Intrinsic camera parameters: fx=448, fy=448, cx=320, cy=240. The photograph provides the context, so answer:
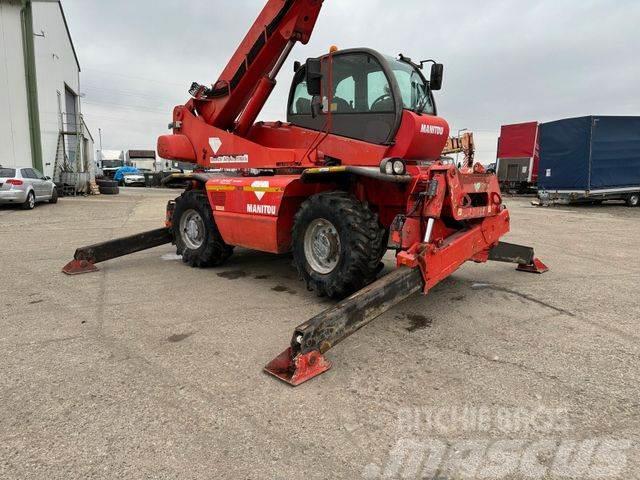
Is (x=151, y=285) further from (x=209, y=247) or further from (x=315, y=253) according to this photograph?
(x=315, y=253)

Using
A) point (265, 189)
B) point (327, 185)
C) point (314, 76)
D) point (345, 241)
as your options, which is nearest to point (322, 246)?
point (345, 241)

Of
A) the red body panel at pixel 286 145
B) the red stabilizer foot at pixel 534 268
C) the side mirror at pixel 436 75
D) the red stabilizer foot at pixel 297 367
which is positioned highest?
the side mirror at pixel 436 75

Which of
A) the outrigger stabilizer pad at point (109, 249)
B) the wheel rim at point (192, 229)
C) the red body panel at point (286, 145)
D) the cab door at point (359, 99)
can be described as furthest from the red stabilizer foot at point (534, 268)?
the outrigger stabilizer pad at point (109, 249)

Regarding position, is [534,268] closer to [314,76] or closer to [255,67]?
[314,76]

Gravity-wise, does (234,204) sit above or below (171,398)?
above

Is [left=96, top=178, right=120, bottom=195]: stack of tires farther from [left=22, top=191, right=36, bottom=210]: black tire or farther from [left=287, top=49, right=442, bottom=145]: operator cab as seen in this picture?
[left=287, top=49, right=442, bottom=145]: operator cab

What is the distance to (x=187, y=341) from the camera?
387 cm

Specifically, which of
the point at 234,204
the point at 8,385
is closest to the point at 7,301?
the point at 8,385

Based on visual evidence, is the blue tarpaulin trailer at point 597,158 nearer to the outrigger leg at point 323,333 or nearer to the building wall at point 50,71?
the outrigger leg at point 323,333

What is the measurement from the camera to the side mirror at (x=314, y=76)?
17.3 feet

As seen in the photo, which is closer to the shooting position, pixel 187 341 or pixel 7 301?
pixel 187 341

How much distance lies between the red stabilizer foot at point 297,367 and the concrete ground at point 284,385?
63 millimetres

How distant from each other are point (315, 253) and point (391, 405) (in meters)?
2.38

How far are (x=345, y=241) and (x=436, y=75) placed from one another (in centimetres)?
286
